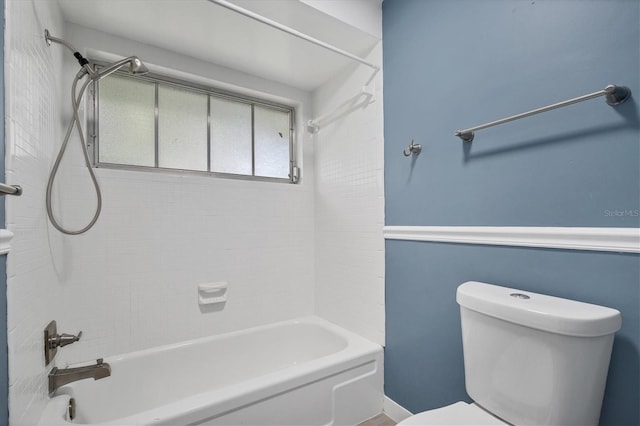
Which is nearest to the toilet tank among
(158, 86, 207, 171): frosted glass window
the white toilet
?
the white toilet

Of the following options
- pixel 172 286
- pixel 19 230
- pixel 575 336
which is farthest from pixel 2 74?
pixel 575 336

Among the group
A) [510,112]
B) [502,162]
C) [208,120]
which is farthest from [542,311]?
[208,120]

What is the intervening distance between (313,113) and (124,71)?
4.28 feet

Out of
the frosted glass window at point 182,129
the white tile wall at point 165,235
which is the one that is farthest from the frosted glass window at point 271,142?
the frosted glass window at point 182,129

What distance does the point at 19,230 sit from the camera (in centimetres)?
99

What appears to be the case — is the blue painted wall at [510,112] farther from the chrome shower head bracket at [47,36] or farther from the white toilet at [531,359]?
the chrome shower head bracket at [47,36]

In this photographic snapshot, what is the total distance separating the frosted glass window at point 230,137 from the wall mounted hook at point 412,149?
46.5 inches

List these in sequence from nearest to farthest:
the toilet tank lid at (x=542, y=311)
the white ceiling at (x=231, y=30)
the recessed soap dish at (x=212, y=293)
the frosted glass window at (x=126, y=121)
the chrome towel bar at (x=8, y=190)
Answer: the chrome towel bar at (x=8, y=190) < the toilet tank lid at (x=542, y=311) < the white ceiling at (x=231, y=30) < the frosted glass window at (x=126, y=121) < the recessed soap dish at (x=212, y=293)

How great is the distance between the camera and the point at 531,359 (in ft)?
3.06

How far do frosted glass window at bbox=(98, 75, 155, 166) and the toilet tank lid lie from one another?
1960 mm

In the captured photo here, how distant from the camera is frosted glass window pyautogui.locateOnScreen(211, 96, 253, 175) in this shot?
7.04ft

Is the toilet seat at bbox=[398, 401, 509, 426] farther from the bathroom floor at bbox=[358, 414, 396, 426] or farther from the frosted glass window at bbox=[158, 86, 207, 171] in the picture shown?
the frosted glass window at bbox=[158, 86, 207, 171]

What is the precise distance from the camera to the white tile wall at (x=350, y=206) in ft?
6.02

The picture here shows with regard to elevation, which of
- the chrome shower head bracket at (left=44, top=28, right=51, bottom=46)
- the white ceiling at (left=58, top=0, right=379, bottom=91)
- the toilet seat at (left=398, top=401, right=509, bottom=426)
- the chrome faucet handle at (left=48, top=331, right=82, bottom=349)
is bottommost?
the toilet seat at (left=398, top=401, right=509, bottom=426)
